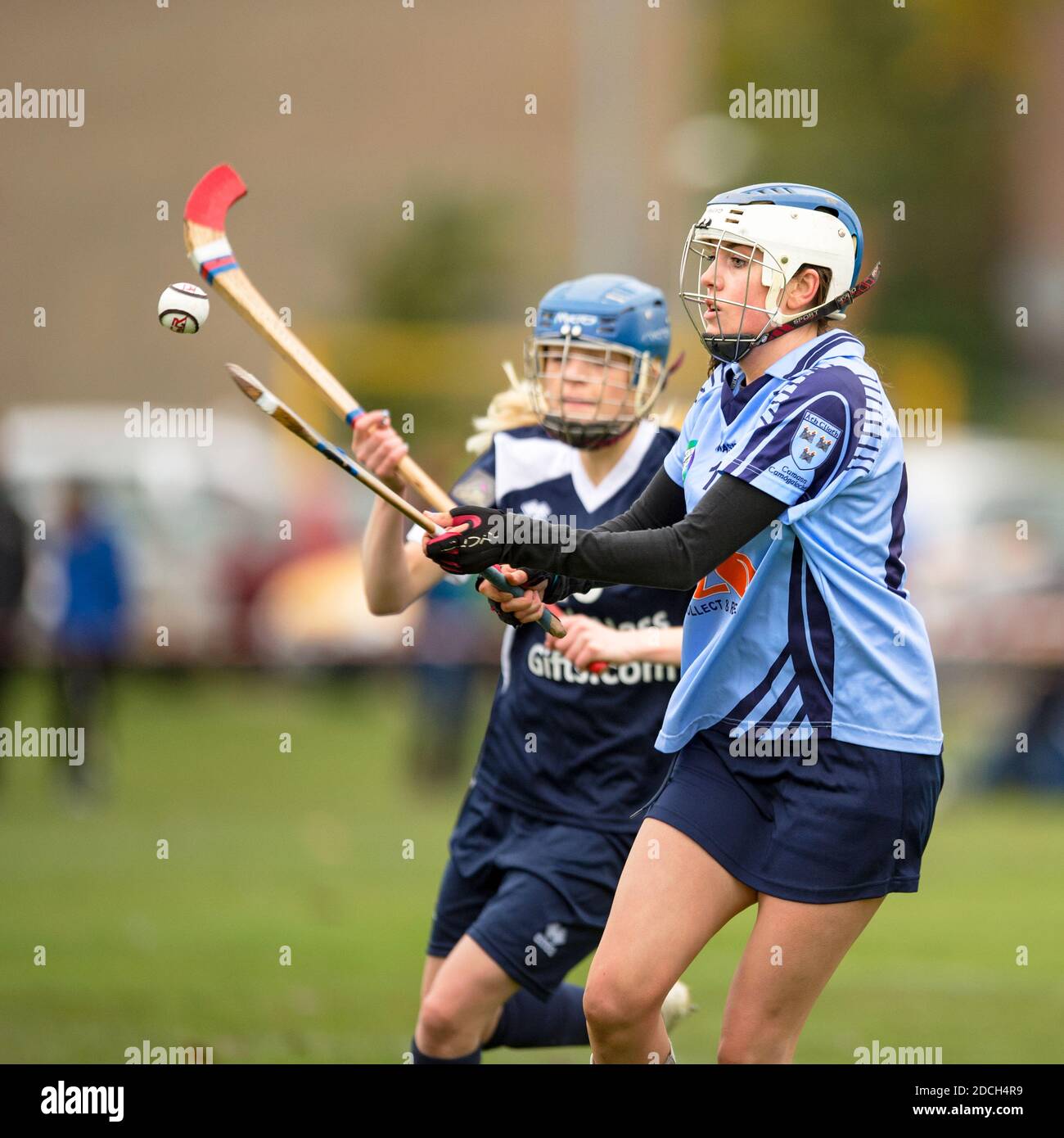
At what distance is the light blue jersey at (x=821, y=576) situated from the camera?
382 cm

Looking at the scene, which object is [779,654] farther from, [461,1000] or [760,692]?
[461,1000]

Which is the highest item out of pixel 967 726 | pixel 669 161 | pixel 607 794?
pixel 669 161

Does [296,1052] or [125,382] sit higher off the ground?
[125,382]

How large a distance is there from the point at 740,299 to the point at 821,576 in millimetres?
653

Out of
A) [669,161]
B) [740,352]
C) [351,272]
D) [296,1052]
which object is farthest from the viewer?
[669,161]

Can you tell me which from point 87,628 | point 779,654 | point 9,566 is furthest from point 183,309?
point 9,566

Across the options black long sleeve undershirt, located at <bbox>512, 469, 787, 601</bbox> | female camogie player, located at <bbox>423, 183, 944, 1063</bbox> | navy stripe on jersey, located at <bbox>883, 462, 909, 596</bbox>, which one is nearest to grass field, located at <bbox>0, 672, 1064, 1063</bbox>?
female camogie player, located at <bbox>423, 183, 944, 1063</bbox>

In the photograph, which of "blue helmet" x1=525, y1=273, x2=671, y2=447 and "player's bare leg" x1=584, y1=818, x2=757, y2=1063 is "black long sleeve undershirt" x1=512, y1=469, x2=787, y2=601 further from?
"blue helmet" x1=525, y1=273, x2=671, y2=447

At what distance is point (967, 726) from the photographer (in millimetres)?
15773

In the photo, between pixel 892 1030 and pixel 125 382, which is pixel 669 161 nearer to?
pixel 125 382

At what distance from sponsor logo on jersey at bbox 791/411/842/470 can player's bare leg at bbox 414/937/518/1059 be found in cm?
172

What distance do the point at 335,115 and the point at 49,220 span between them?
5093mm

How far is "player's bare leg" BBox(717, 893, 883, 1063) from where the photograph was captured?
3895mm

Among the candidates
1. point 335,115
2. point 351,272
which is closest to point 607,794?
point 351,272
